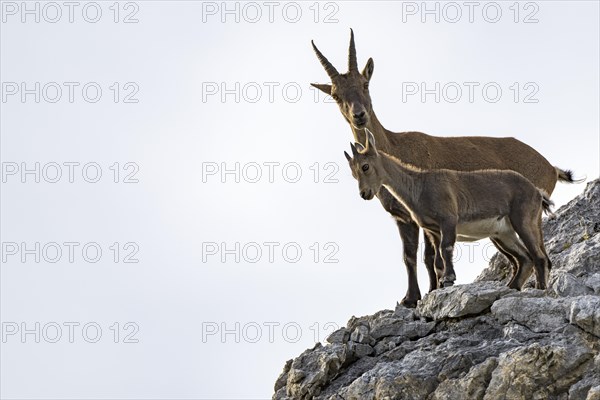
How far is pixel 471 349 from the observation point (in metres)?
13.4

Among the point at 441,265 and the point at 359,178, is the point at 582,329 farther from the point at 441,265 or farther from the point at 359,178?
the point at 359,178

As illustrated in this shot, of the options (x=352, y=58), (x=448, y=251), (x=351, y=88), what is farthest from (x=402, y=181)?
(x=352, y=58)

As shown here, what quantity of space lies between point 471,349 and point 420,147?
6432 millimetres

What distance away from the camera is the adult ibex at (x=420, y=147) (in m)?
19.0

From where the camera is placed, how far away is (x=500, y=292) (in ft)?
46.6

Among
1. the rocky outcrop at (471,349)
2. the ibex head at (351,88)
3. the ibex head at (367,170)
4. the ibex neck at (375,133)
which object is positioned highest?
the ibex head at (351,88)

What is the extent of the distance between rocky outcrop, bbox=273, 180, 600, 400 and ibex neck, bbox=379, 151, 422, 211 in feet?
7.17

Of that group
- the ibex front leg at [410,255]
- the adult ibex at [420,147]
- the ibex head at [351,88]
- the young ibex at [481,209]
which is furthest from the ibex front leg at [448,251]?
the ibex head at [351,88]

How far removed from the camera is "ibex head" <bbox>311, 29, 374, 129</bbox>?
19016mm

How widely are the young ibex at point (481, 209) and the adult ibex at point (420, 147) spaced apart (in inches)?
39.9

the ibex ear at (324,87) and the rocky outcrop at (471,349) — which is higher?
the ibex ear at (324,87)

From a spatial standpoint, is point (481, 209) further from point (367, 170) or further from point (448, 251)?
point (367, 170)

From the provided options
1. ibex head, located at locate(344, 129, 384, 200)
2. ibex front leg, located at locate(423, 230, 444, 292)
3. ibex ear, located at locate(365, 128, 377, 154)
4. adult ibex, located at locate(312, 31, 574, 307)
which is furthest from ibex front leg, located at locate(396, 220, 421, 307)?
ibex ear, located at locate(365, 128, 377, 154)

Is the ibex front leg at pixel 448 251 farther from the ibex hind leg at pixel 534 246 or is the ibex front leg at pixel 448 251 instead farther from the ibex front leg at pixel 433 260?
A: the ibex hind leg at pixel 534 246
